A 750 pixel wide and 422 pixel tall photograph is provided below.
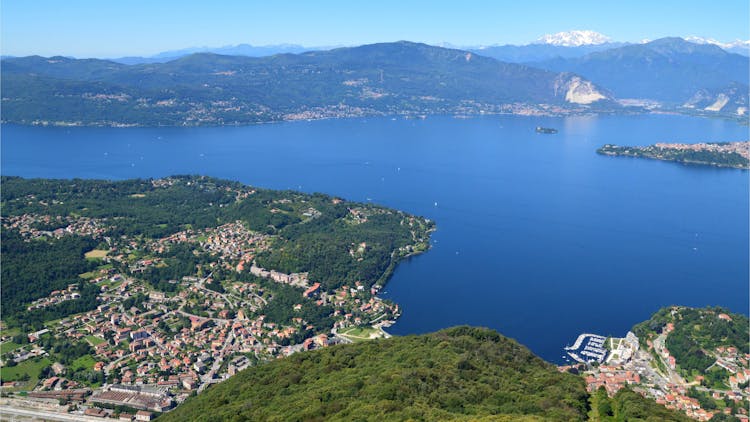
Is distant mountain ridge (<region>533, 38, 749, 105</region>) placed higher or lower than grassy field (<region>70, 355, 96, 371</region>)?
higher

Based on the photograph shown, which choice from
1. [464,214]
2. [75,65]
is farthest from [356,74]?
[464,214]

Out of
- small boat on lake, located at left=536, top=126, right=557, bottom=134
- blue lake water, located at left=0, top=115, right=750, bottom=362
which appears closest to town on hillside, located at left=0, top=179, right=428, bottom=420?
blue lake water, located at left=0, top=115, right=750, bottom=362

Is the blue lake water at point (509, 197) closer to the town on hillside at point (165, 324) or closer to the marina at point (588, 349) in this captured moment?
the marina at point (588, 349)

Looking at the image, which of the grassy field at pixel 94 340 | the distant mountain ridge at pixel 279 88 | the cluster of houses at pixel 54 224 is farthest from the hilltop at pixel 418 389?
the distant mountain ridge at pixel 279 88

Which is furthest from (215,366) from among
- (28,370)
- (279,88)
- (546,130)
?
(279,88)

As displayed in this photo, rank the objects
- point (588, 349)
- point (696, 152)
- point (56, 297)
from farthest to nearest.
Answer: point (696, 152) → point (56, 297) → point (588, 349)

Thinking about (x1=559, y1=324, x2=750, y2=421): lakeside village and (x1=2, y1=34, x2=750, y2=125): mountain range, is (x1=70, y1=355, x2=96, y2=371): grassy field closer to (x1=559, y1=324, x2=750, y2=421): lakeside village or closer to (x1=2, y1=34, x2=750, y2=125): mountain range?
(x1=559, y1=324, x2=750, y2=421): lakeside village

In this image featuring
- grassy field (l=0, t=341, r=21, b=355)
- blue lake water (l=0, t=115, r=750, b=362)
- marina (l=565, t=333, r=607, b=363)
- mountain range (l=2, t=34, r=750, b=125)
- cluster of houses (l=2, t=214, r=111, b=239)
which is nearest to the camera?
marina (l=565, t=333, r=607, b=363)

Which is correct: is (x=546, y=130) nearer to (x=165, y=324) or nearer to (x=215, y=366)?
(x=165, y=324)
